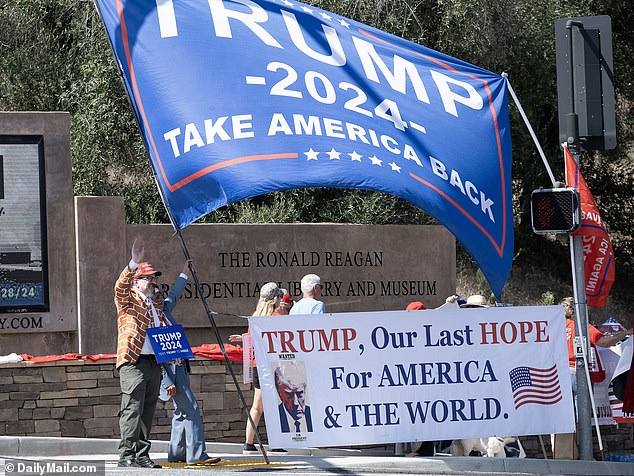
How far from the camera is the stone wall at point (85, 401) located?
463 inches

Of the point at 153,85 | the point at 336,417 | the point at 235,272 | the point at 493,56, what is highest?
the point at 493,56

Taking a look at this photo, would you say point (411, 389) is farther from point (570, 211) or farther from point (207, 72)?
point (207, 72)

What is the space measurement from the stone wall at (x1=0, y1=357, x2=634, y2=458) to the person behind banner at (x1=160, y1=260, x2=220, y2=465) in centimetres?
202

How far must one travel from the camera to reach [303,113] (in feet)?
32.0

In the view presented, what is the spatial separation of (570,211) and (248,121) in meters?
3.45

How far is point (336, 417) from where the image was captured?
10062 mm

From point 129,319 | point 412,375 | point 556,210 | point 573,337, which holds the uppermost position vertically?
point 556,210

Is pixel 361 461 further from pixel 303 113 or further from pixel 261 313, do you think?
pixel 303 113

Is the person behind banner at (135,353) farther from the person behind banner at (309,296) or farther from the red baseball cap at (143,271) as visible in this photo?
the person behind banner at (309,296)

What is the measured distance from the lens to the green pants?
9719 millimetres

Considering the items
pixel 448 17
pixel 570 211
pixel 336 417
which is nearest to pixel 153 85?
pixel 336 417

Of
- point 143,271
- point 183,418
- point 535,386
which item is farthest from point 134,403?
point 535,386

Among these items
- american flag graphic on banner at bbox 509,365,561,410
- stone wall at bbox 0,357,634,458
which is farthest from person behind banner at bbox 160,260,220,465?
american flag graphic on banner at bbox 509,365,561,410

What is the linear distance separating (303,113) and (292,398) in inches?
94.5
